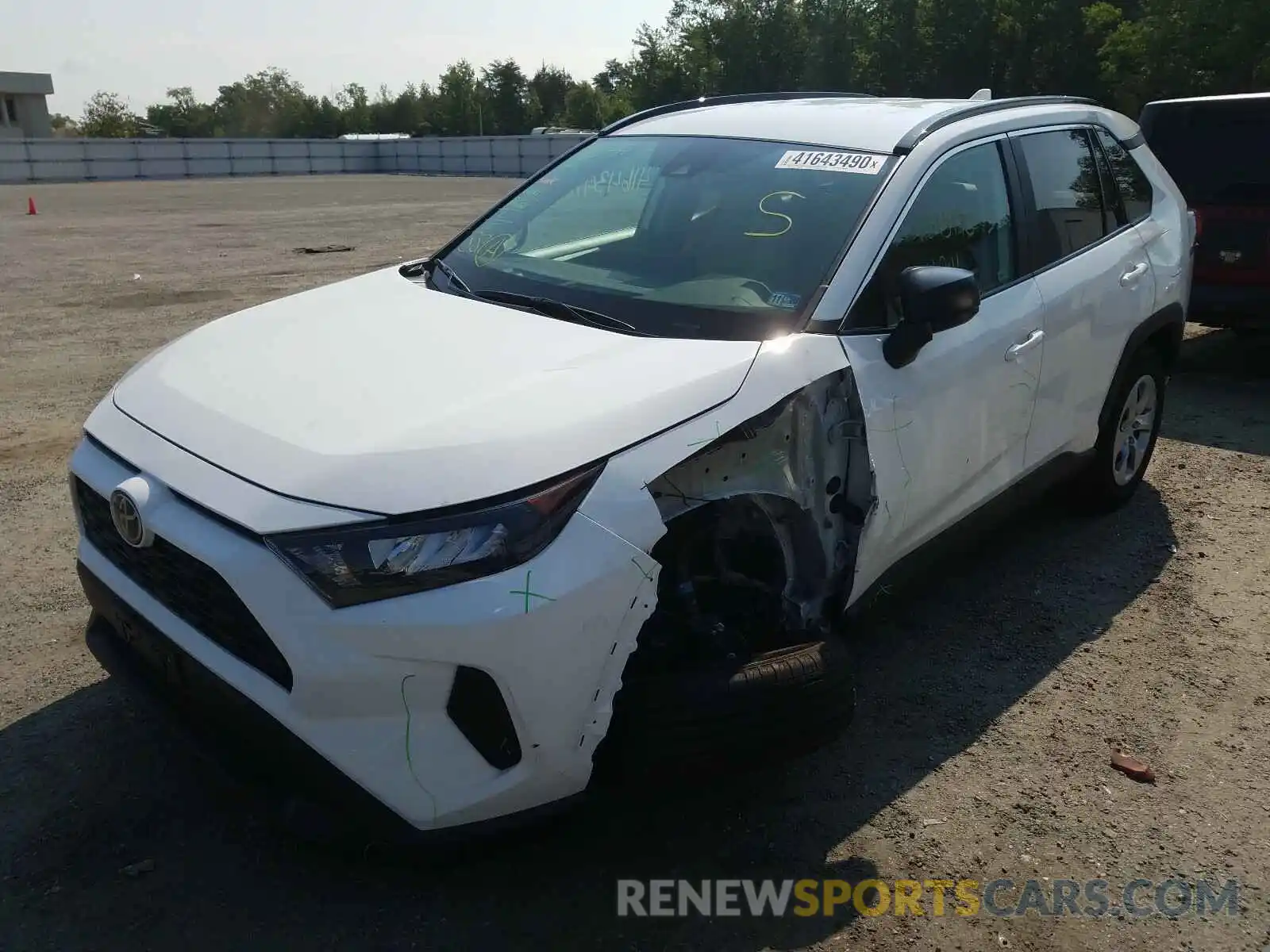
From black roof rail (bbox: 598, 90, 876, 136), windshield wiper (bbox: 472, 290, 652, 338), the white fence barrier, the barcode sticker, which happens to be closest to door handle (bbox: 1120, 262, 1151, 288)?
black roof rail (bbox: 598, 90, 876, 136)

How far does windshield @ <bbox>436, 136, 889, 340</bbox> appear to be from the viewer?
3.15m

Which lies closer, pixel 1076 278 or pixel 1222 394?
pixel 1076 278

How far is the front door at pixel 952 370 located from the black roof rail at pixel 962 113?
0.11 metres

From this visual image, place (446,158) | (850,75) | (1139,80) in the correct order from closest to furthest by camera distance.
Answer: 1. (1139,80)
2. (446,158)
3. (850,75)

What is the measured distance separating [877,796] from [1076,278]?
226cm

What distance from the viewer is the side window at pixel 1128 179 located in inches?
187

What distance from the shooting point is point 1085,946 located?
256cm

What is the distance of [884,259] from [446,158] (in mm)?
46859

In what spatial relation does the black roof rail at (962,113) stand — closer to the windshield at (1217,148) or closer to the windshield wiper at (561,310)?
the windshield wiper at (561,310)

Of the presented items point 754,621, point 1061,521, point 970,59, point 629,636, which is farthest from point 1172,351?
point 970,59

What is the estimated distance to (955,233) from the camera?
11.8 feet

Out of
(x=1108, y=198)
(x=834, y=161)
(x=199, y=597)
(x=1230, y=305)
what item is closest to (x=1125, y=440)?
(x=1108, y=198)

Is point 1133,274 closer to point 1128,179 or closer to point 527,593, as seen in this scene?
point 1128,179

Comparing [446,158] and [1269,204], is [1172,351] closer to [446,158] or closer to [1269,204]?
[1269,204]
